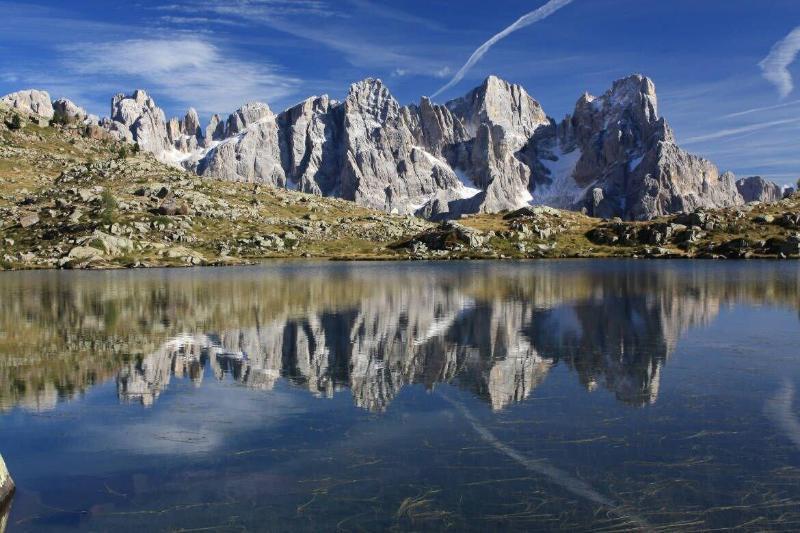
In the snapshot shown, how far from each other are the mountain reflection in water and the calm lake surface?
0.82ft

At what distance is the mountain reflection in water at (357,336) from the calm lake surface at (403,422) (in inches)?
9.9

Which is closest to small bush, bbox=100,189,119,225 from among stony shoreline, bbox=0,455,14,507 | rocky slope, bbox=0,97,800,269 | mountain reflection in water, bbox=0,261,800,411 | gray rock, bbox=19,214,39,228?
rocky slope, bbox=0,97,800,269

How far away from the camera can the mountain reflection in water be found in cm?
3042

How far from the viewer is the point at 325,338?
42031 mm

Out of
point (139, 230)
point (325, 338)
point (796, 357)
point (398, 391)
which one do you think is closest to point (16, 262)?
point (139, 230)

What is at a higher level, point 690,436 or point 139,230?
point 139,230

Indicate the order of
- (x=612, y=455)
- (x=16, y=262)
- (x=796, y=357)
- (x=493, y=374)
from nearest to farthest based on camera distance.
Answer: (x=612, y=455), (x=493, y=374), (x=796, y=357), (x=16, y=262)

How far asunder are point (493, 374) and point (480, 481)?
1345 centimetres

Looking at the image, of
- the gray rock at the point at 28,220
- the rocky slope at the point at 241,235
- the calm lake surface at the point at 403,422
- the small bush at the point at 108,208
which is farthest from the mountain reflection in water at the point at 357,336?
the gray rock at the point at 28,220

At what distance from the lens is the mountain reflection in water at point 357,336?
99.8ft

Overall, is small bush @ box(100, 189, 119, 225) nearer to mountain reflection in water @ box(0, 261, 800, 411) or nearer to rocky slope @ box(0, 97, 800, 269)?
rocky slope @ box(0, 97, 800, 269)

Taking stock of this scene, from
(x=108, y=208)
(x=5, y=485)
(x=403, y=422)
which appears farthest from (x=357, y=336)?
(x=108, y=208)

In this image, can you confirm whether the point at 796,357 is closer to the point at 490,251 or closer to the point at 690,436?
the point at 690,436

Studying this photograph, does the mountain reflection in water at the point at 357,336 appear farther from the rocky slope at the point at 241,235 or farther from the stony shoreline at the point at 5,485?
the rocky slope at the point at 241,235
